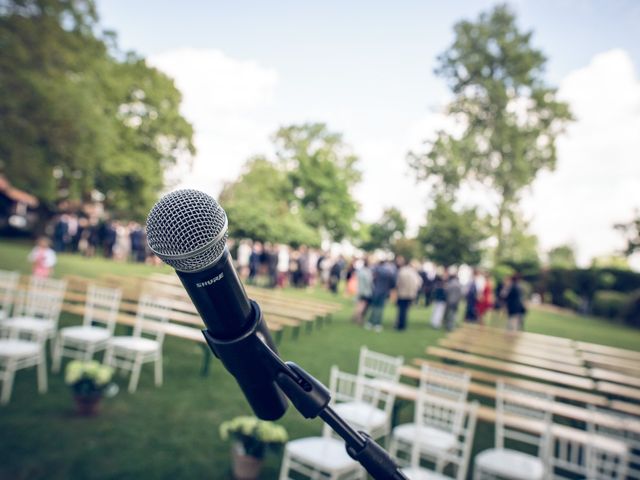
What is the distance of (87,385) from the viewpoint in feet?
17.4

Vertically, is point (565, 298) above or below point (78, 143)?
below

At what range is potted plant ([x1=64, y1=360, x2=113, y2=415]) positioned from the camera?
523 centimetres

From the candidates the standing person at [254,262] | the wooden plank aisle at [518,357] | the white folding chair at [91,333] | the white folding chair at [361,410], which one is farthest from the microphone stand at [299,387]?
the standing person at [254,262]

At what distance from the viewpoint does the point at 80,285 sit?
982 cm

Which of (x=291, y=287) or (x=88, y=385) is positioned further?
(x=291, y=287)

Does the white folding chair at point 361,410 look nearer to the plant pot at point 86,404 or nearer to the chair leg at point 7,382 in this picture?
the plant pot at point 86,404

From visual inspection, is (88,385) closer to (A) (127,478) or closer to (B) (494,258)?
(A) (127,478)

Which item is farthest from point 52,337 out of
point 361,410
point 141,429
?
→ point 361,410

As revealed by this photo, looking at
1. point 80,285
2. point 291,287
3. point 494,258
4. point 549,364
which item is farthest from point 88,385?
point 494,258

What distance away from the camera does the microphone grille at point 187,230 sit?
88cm

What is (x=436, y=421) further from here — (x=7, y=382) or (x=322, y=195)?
(x=322, y=195)

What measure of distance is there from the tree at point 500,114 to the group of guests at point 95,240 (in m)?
20.9

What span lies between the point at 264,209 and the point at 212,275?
88.9ft

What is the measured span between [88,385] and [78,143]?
13.0 m
